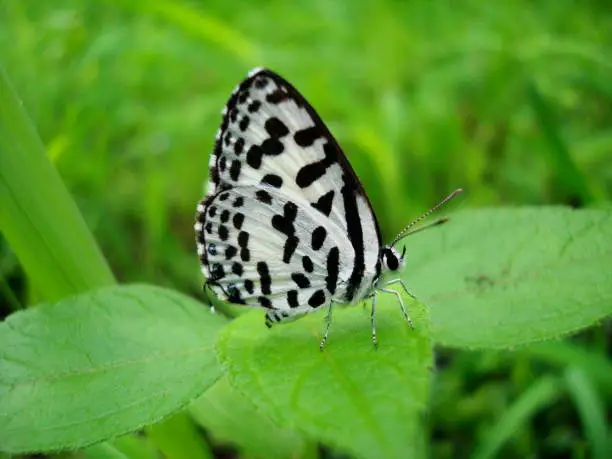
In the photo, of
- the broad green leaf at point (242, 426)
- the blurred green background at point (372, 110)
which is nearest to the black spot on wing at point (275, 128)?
the broad green leaf at point (242, 426)

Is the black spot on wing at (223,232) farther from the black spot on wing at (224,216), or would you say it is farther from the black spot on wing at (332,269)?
the black spot on wing at (332,269)

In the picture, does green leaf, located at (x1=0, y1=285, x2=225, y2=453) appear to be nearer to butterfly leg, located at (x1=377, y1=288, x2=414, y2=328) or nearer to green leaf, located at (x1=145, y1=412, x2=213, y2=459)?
green leaf, located at (x1=145, y1=412, x2=213, y2=459)

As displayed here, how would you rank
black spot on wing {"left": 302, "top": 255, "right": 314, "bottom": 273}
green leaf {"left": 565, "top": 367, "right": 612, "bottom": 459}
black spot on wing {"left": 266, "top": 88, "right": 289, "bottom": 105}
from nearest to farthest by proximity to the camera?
black spot on wing {"left": 266, "top": 88, "right": 289, "bottom": 105} → black spot on wing {"left": 302, "top": 255, "right": 314, "bottom": 273} → green leaf {"left": 565, "top": 367, "right": 612, "bottom": 459}

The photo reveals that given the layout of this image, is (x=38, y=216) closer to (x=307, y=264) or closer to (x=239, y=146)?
(x=239, y=146)

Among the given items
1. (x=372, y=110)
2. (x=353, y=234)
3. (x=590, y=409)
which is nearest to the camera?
(x=353, y=234)

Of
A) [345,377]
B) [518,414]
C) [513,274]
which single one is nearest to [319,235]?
[513,274]

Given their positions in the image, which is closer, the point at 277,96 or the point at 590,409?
the point at 277,96

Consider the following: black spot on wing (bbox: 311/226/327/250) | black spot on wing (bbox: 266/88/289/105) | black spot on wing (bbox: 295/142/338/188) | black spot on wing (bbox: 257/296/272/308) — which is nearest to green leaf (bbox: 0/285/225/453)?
black spot on wing (bbox: 257/296/272/308)
